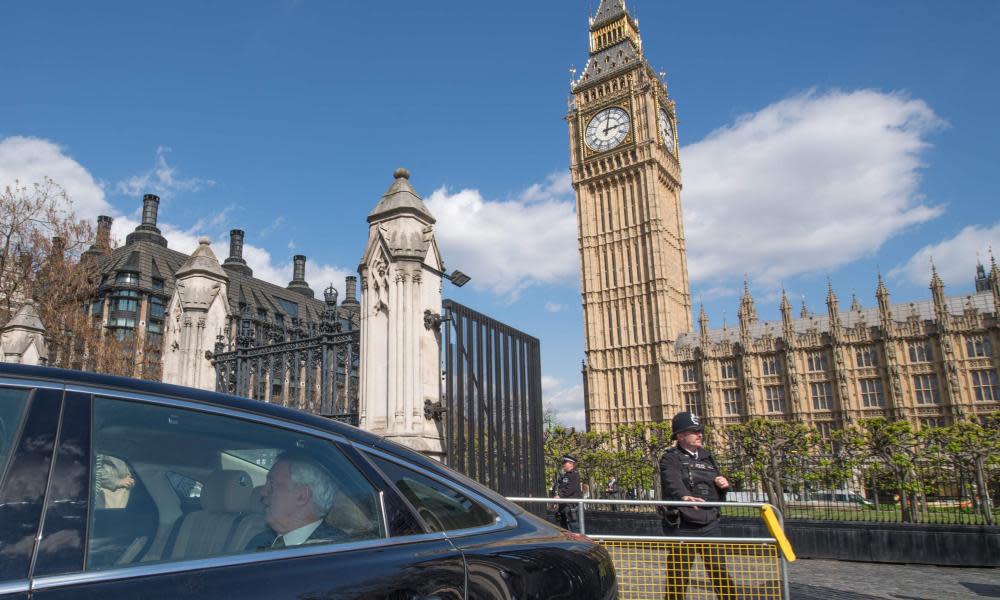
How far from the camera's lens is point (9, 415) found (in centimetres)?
135

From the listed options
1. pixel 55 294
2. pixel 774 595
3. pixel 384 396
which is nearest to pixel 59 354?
pixel 55 294

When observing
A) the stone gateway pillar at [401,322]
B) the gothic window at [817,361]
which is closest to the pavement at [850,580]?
the stone gateway pillar at [401,322]

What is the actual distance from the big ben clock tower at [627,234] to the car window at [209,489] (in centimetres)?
5951

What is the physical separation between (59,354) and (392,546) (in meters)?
24.4

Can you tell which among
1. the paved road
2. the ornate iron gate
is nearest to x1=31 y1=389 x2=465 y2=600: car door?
the ornate iron gate

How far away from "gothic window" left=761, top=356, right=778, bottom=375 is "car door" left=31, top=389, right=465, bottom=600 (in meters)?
58.9

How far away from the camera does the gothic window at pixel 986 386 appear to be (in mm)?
46094

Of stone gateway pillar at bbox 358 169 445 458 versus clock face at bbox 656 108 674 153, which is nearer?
stone gateway pillar at bbox 358 169 445 458

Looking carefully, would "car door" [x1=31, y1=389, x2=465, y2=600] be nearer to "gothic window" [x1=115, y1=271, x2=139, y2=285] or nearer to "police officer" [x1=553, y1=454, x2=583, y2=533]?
"police officer" [x1=553, y1=454, x2=583, y2=533]

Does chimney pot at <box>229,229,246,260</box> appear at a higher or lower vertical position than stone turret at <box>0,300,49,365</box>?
higher

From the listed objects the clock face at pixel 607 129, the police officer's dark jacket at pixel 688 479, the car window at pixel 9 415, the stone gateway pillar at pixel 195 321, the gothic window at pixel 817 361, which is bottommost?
the police officer's dark jacket at pixel 688 479

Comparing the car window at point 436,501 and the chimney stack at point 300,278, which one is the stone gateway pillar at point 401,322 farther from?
the chimney stack at point 300,278

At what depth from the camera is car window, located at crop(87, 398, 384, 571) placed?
144 centimetres

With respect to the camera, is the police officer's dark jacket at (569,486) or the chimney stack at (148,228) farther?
the chimney stack at (148,228)
